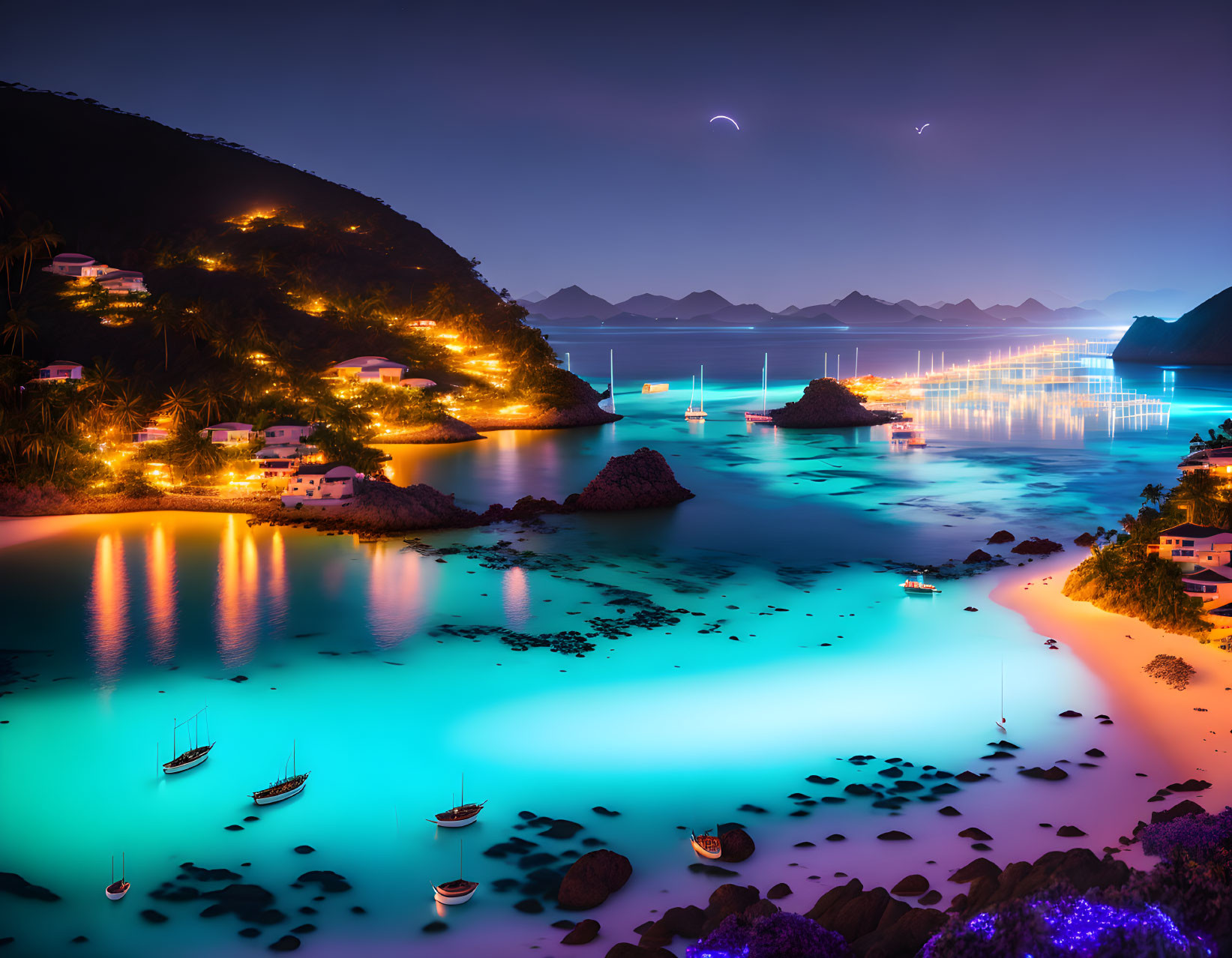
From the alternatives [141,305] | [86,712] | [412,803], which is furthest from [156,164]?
[412,803]

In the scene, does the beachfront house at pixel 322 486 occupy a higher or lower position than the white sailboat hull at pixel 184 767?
higher

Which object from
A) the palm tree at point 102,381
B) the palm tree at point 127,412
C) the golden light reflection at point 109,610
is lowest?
the golden light reflection at point 109,610

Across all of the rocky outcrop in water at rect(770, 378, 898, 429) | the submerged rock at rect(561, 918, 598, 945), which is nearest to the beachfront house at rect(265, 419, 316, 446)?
the submerged rock at rect(561, 918, 598, 945)

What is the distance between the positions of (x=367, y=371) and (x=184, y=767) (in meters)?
55.8

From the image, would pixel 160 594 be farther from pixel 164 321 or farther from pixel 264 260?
pixel 264 260

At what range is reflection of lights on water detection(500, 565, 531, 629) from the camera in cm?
2550

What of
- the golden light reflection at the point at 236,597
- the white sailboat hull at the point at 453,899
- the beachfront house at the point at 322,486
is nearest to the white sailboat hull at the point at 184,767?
the golden light reflection at the point at 236,597

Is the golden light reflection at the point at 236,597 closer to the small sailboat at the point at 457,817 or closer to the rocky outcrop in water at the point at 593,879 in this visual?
the small sailboat at the point at 457,817

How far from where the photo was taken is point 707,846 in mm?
13602

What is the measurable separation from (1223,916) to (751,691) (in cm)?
1093

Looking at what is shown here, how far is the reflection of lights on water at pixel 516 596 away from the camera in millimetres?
25500

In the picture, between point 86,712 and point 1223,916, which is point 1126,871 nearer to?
point 1223,916

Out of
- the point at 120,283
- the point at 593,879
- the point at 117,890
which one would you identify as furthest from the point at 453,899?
the point at 120,283

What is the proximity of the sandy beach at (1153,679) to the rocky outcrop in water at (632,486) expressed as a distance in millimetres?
16952
